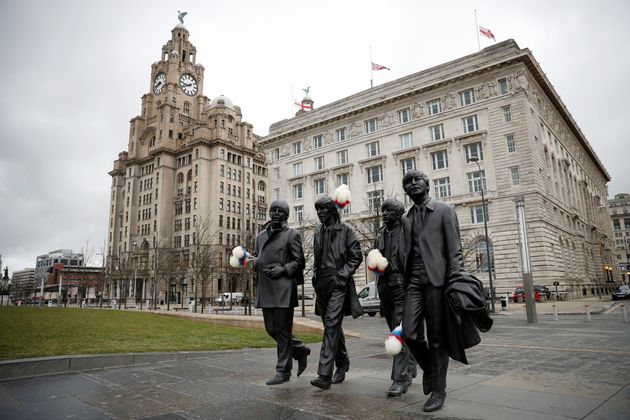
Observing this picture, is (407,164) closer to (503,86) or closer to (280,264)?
(503,86)

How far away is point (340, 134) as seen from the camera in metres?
54.4

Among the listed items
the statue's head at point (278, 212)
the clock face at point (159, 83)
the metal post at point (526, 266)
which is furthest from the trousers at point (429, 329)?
the clock face at point (159, 83)

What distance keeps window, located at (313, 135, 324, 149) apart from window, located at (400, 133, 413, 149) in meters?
11.8

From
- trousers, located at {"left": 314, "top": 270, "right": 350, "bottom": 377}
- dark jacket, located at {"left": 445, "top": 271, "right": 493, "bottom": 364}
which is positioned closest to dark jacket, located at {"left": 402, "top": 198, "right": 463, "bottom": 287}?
dark jacket, located at {"left": 445, "top": 271, "right": 493, "bottom": 364}

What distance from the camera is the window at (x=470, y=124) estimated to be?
43.7 metres

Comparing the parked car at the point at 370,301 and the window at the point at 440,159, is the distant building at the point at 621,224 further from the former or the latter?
the parked car at the point at 370,301

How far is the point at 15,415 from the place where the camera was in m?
3.98

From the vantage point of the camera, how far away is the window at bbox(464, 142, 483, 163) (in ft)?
141

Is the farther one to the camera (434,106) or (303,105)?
(303,105)

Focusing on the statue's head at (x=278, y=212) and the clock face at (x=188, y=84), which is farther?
the clock face at (x=188, y=84)

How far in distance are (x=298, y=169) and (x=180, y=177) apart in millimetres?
33281

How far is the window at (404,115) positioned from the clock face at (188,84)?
180 ft

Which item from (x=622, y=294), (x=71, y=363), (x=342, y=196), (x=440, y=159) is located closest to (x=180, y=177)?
(x=440, y=159)

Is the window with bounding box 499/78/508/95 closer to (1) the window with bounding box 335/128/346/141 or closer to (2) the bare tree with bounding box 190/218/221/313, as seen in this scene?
(1) the window with bounding box 335/128/346/141
